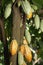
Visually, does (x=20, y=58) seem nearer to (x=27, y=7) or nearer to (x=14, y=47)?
(x=14, y=47)

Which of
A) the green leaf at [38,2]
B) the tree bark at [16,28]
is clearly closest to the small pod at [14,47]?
the tree bark at [16,28]

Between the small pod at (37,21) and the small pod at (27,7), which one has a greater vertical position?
the small pod at (27,7)

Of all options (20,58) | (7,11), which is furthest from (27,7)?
(20,58)

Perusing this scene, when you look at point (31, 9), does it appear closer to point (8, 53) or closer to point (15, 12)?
point (15, 12)

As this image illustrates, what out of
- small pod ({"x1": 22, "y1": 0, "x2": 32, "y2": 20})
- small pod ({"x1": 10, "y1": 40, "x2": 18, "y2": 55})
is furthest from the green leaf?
small pod ({"x1": 10, "y1": 40, "x2": 18, "y2": 55})

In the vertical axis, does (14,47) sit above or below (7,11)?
below

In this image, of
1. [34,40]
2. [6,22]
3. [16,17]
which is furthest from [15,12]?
[34,40]

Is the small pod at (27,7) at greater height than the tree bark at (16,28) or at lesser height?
greater

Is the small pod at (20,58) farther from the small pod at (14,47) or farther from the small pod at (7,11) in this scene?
the small pod at (7,11)

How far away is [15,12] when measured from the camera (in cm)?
75

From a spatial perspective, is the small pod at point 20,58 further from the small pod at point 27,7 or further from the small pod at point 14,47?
the small pod at point 27,7

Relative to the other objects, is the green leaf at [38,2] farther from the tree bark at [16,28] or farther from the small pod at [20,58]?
the small pod at [20,58]

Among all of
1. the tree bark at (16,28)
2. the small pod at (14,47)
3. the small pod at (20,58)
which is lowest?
the small pod at (20,58)

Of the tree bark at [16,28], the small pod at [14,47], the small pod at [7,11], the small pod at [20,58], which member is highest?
the small pod at [7,11]
